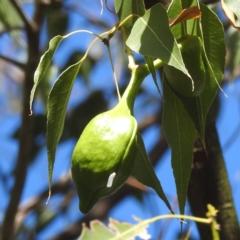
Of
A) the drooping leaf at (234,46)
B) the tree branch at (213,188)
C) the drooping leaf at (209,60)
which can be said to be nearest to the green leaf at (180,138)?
the drooping leaf at (209,60)

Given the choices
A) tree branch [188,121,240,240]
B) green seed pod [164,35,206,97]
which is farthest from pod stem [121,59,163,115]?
tree branch [188,121,240,240]

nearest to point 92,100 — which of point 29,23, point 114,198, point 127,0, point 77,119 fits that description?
point 77,119

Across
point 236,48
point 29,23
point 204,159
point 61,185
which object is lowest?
point 61,185

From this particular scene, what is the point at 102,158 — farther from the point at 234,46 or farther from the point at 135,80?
the point at 234,46

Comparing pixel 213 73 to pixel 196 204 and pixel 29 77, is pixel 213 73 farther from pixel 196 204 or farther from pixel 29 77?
pixel 29 77

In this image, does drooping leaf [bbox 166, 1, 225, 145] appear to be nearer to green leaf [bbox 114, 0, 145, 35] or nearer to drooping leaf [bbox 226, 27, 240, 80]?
green leaf [bbox 114, 0, 145, 35]
